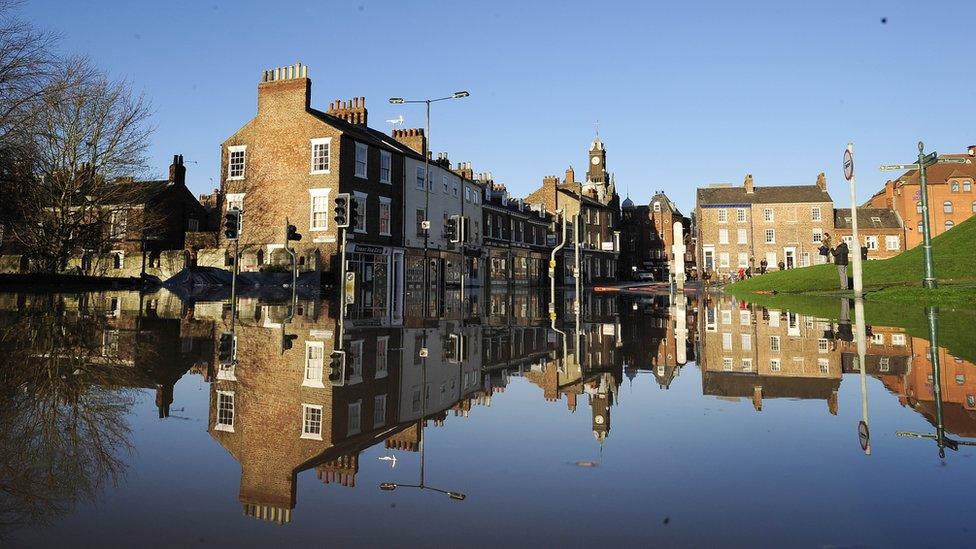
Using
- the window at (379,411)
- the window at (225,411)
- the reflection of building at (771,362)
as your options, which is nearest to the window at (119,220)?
the reflection of building at (771,362)

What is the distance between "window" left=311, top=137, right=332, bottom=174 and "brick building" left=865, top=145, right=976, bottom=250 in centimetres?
7286

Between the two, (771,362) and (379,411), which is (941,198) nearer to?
(771,362)

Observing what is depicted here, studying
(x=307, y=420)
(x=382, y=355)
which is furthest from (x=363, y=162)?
(x=307, y=420)

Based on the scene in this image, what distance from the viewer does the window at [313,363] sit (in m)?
6.26

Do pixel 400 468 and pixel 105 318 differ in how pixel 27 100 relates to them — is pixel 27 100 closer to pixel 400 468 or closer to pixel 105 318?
pixel 105 318

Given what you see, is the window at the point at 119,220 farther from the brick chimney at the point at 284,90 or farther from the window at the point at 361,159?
the window at the point at 361,159

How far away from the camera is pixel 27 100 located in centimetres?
2333

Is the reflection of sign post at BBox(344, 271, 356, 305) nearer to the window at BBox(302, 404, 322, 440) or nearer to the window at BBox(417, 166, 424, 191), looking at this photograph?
the window at BBox(417, 166, 424, 191)

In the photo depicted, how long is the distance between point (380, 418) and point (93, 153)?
36610 millimetres

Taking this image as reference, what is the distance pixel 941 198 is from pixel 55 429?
3681 inches

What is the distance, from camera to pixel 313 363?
24.8ft

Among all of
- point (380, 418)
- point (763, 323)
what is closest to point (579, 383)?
point (380, 418)

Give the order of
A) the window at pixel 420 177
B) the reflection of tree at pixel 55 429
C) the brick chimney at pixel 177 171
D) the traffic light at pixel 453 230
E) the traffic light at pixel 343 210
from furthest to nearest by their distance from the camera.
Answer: the brick chimney at pixel 177 171 < the window at pixel 420 177 < the traffic light at pixel 453 230 < the traffic light at pixel 343 210 < the reflection of tree at pixel 55 429

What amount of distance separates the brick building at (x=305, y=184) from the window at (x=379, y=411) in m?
28.1
